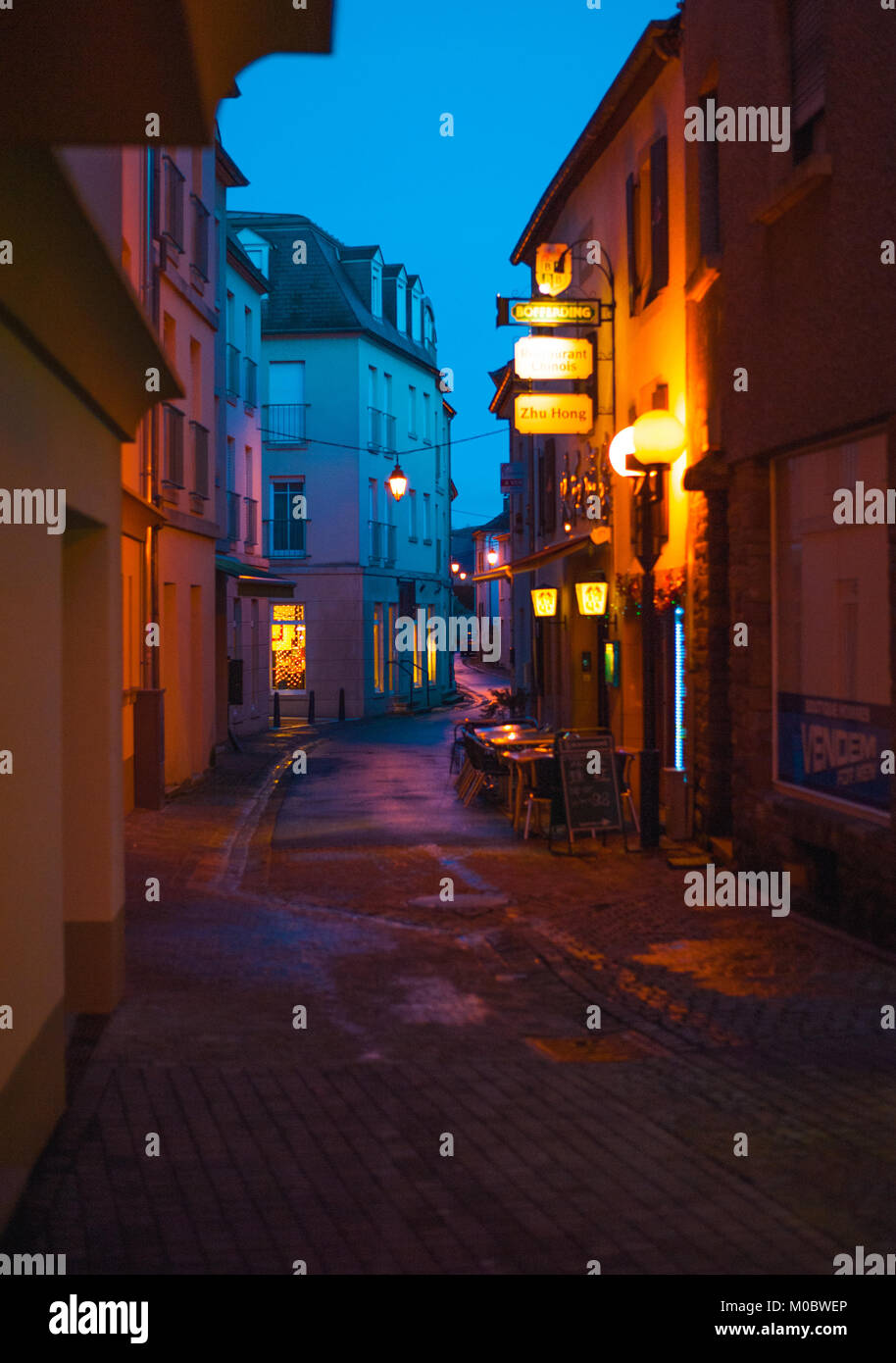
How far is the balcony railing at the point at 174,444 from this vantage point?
18938 millimetres

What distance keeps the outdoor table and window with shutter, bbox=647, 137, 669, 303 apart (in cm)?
502

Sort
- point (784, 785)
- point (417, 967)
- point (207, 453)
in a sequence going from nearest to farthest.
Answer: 1. point (417, 967)
2. point (784, 785)
3. point (207, 453)

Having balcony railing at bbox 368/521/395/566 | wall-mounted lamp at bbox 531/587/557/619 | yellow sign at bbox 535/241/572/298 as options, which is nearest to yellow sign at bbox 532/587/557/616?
wall-mounted lamp at bbox 531/587/557/619

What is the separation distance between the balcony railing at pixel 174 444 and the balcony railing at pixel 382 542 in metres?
22.5

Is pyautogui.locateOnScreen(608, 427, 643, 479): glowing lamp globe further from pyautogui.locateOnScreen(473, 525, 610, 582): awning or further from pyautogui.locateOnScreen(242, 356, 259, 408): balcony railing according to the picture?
pyautogui.locateOnScreen(242, 356, 259, 408): balcony railing

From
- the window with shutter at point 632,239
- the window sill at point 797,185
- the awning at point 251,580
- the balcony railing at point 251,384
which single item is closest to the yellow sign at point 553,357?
the window with shutter at point 632,239

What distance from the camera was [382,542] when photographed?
43438 millimetres

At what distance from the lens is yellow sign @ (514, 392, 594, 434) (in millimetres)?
19719

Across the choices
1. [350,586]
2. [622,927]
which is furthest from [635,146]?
[350,586]

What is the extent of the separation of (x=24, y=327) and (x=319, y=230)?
128 ft

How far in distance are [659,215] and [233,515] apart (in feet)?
51.9

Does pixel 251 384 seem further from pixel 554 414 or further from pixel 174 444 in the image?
pixel 554 414

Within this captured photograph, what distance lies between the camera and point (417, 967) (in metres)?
8.92

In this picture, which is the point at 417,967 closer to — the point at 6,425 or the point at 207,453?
the point at 6,425
